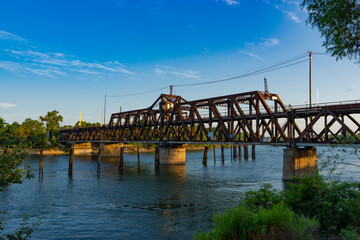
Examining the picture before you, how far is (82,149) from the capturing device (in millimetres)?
125250

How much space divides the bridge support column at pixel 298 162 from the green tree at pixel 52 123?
138 m

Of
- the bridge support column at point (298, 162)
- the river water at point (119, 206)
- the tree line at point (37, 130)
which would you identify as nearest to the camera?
the river water at point (119, 206)

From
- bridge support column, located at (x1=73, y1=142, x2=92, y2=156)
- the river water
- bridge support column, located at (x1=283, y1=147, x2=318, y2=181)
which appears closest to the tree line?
bridge support column, located at (x1=73, y1=142, x2=92, y2=156)

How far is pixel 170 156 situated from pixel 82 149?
7616cm

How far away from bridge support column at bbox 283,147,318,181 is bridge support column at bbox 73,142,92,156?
10760 centimetres

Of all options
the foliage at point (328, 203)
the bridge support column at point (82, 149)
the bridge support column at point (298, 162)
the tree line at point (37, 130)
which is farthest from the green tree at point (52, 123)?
the foliage at point (328, 203)

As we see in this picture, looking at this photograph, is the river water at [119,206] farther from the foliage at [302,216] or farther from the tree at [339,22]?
the tree at [339,22]

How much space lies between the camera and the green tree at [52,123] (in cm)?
14832

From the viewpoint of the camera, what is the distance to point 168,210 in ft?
79.2

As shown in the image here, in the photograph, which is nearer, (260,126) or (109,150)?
(260,126)

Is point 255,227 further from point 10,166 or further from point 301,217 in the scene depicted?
point 10,166

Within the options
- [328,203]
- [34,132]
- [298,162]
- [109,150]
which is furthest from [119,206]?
[34,132]

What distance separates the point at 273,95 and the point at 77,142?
106242 mm

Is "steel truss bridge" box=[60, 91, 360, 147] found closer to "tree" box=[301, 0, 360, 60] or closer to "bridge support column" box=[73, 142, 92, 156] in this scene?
"tree" box=[301, 0, 360, 60]
